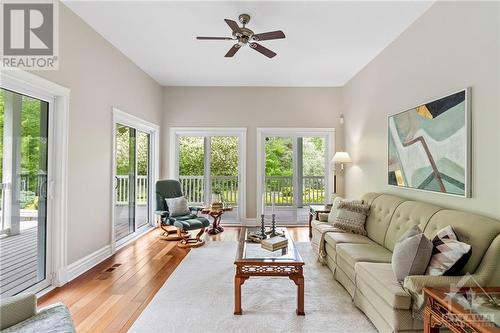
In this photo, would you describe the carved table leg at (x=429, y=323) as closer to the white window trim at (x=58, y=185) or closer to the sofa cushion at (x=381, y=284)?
the sofa cushion at (x=381, y=284)

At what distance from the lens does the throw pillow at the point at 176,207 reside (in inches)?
173

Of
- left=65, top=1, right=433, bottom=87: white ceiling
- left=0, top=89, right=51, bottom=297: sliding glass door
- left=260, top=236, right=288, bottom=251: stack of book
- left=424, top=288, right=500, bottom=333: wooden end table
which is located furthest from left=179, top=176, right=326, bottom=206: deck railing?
left=424, top=288, right=500, bottom=333: wooden end table

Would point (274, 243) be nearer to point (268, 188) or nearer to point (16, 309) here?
point (16, 309)

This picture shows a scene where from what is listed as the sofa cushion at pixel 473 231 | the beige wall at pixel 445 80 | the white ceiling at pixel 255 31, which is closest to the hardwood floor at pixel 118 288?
the sofa cushion at pixel 473 231

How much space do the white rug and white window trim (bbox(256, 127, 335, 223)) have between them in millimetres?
2536

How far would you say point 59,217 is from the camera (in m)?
2.80

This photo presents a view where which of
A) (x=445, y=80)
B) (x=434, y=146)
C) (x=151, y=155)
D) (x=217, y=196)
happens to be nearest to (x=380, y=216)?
(x=434, y=146)

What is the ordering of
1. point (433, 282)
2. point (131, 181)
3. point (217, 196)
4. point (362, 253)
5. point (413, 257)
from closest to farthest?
point (433, 282) < point (413, 257) < point (362, 253) < point (131, 181) < point (217, 196)

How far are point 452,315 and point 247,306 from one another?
1.58 m

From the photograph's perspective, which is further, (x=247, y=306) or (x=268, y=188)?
(x=268, y=188)

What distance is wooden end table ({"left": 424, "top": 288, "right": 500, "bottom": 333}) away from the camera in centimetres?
135

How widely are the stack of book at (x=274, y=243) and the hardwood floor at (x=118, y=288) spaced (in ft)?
4.09

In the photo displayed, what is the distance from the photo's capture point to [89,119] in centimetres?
331

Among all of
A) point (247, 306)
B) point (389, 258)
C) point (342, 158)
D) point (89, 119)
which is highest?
point (89, 119)
